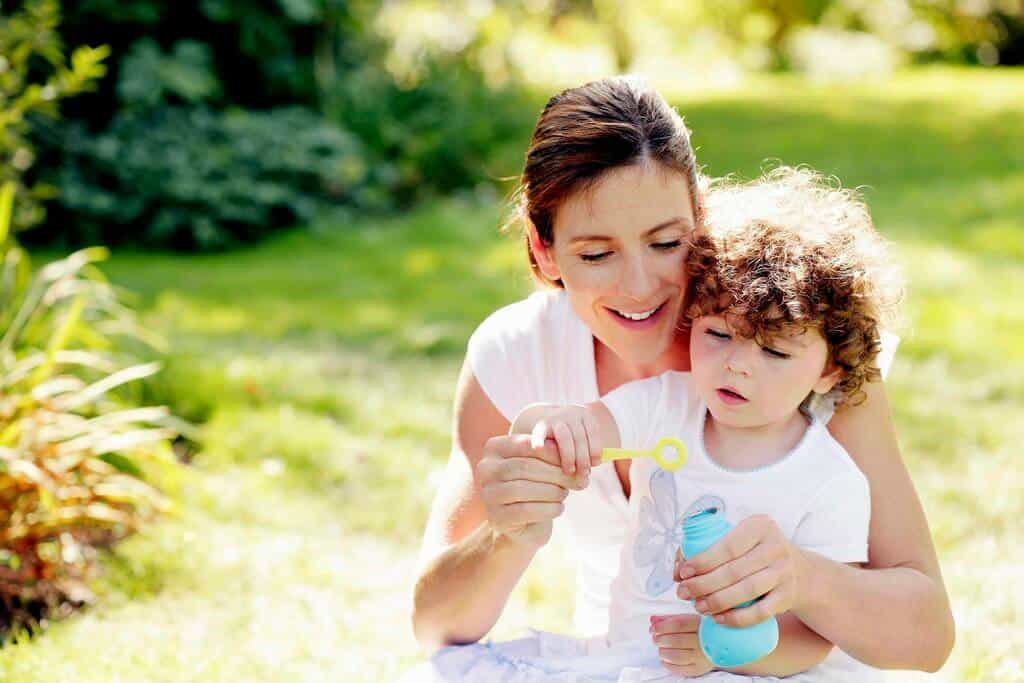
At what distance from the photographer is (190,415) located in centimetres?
459

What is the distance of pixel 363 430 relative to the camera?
4.53m

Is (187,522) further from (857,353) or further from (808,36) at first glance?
(808,36)

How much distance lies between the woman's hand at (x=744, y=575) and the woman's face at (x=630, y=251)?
49 cm

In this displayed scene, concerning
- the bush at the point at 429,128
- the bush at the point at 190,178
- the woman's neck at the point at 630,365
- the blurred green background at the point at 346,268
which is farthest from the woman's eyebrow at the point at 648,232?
the bush at the point at 429,128

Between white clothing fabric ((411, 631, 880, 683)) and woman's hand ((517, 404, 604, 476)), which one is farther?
white clothing fabric ((411, 631, 880, 683))

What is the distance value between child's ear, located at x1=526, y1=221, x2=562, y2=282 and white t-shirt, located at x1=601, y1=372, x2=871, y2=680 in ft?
0.91

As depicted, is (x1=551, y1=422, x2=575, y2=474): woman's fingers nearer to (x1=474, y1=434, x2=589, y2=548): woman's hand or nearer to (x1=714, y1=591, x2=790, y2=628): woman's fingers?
(x1=474, y1=434, x2=589, y2=548): woman's hand

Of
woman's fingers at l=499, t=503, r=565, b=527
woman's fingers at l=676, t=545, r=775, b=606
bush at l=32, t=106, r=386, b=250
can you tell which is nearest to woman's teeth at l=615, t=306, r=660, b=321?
woman's fingers at l=499, t=503, r=565, b=527

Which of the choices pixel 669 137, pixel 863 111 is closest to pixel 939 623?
pixel 669 137

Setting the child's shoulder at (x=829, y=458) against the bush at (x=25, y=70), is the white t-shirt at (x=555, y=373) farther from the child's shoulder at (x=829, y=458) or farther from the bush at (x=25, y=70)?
the bush at (x=25, y=70)

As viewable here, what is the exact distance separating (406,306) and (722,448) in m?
4.09

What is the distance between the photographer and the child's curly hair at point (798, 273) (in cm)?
206

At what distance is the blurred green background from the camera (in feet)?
10.8

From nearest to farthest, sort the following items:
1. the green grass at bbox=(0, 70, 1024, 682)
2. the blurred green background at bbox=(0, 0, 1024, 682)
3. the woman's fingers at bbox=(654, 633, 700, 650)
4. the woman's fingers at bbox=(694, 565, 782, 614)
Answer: the woman's fingers at bbox=(694, 565, 782, 614) < the woman's fingers at bbox=(654, 633, 700, 650) < the green grass at bbox=(0, 70, 1024, 682) < the blurred green background at bbox=(0, 0, 1024, 682)
